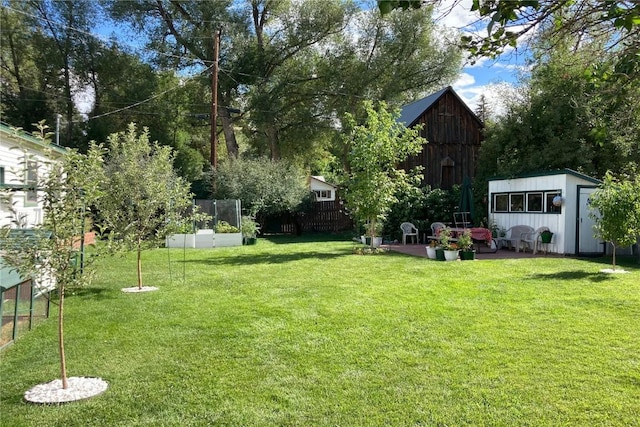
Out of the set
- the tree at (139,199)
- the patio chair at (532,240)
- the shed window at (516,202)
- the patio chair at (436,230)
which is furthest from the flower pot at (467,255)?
the tree at (139,199)

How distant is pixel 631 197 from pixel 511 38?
8.16 metres

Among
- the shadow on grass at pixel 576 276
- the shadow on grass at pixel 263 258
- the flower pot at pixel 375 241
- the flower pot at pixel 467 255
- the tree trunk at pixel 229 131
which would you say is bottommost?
the shadow on grass at pixel 263 258

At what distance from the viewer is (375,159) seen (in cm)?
1338

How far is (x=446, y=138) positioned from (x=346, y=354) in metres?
18.8

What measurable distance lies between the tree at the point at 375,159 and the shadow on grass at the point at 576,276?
17.4 ft

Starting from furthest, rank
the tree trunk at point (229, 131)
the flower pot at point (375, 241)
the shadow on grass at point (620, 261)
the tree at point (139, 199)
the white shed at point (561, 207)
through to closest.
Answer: the tree trunk at point (229, 131)
the flower pot at point (375, 241)
the white shed at point (561, 207)
the shadow on grass at point (620, 261)
the tree at point (139, 199)

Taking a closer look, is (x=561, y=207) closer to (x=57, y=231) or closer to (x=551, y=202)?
(x=551, y=202)

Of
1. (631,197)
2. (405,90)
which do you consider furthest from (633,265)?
(405,90)

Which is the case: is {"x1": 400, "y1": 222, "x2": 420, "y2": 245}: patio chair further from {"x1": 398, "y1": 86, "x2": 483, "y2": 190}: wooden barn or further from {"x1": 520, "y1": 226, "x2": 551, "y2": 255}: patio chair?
{"x1": 398, "y1": 86, "x2": 483, "y2": 190}: wooden barn

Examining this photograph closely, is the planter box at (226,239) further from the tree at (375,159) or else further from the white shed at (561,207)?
the white shed at (561,207)

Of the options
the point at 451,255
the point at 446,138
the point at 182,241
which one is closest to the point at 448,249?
the point at 451,255

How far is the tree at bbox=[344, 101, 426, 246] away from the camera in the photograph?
13.4 metres

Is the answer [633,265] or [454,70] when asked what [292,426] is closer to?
[633,265]

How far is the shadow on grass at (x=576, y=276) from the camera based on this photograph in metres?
8.76
